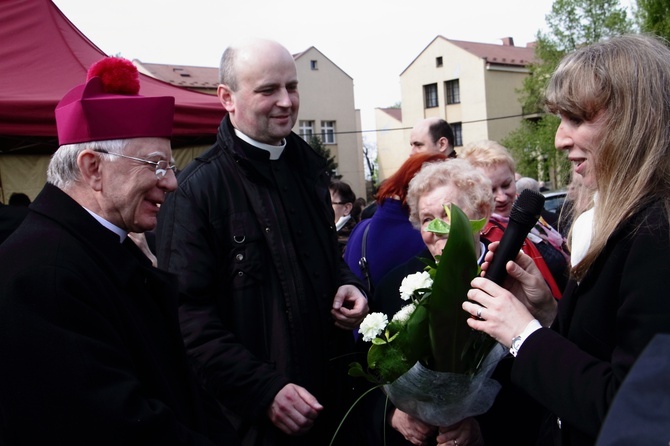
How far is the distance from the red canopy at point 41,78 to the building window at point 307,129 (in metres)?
33.1

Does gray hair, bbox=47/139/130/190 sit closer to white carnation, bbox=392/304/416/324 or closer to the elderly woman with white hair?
white carnation, bbox=392/304/416/324

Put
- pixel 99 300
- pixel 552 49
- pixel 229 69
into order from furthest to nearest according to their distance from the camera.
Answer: pixel 552 49, pixel 229 69, pixel 99 300

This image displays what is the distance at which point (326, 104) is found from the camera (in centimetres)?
4056

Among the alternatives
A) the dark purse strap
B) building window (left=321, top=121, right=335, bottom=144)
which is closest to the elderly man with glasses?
the dark purse strap

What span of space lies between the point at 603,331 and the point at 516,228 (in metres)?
0.38

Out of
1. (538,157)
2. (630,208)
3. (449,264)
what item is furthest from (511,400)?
(538,157)

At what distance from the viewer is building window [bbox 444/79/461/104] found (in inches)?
1594

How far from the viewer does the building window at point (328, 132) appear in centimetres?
4072

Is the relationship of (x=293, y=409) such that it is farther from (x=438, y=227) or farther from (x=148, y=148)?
(x=148, y=148)

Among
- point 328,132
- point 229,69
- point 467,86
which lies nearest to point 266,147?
point 229,69

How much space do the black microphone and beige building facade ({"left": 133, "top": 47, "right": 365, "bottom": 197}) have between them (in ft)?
121

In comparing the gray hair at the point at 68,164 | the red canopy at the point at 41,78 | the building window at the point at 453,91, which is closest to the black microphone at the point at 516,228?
the gray hair at the point at 68,164

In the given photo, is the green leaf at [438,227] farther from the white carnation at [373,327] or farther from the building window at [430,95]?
the building window at [430,95]

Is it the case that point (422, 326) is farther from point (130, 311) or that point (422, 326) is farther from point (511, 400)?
point (130, 311)
